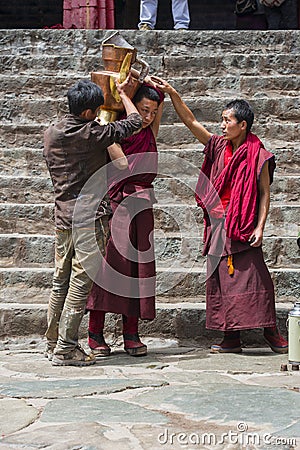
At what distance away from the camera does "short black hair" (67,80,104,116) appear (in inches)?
176

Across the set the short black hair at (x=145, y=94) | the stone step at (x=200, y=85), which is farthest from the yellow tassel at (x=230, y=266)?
the stone step at (x=200, y=85)

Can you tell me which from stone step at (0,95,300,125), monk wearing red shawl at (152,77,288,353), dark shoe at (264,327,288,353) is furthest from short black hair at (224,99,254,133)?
stone step at (0,95,300,125)

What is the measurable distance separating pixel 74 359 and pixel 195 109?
10.3ft

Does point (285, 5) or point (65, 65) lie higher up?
point (285, 5)

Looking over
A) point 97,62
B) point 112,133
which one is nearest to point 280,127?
point 97,62

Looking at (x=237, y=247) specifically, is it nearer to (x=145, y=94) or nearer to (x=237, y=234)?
(x=237, y=234)

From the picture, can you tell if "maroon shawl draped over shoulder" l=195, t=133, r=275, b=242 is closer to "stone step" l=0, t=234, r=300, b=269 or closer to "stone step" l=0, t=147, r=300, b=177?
"stone step" l=0, t=234, r=300, b=269

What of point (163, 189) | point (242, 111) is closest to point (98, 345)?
point (242, 111)

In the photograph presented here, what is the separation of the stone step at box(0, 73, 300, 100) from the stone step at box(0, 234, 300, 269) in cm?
189

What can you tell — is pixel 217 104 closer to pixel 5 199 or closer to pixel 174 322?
pixel 5 199

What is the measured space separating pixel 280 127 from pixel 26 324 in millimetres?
2900

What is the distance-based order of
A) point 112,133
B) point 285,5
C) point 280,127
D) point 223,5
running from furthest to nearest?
point 223,5 → point 285,5 → point 280,127 → point 112,133

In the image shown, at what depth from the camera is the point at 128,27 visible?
1150 cm

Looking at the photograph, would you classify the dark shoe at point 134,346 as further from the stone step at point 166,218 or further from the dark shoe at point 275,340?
the stone step at point 166,218
